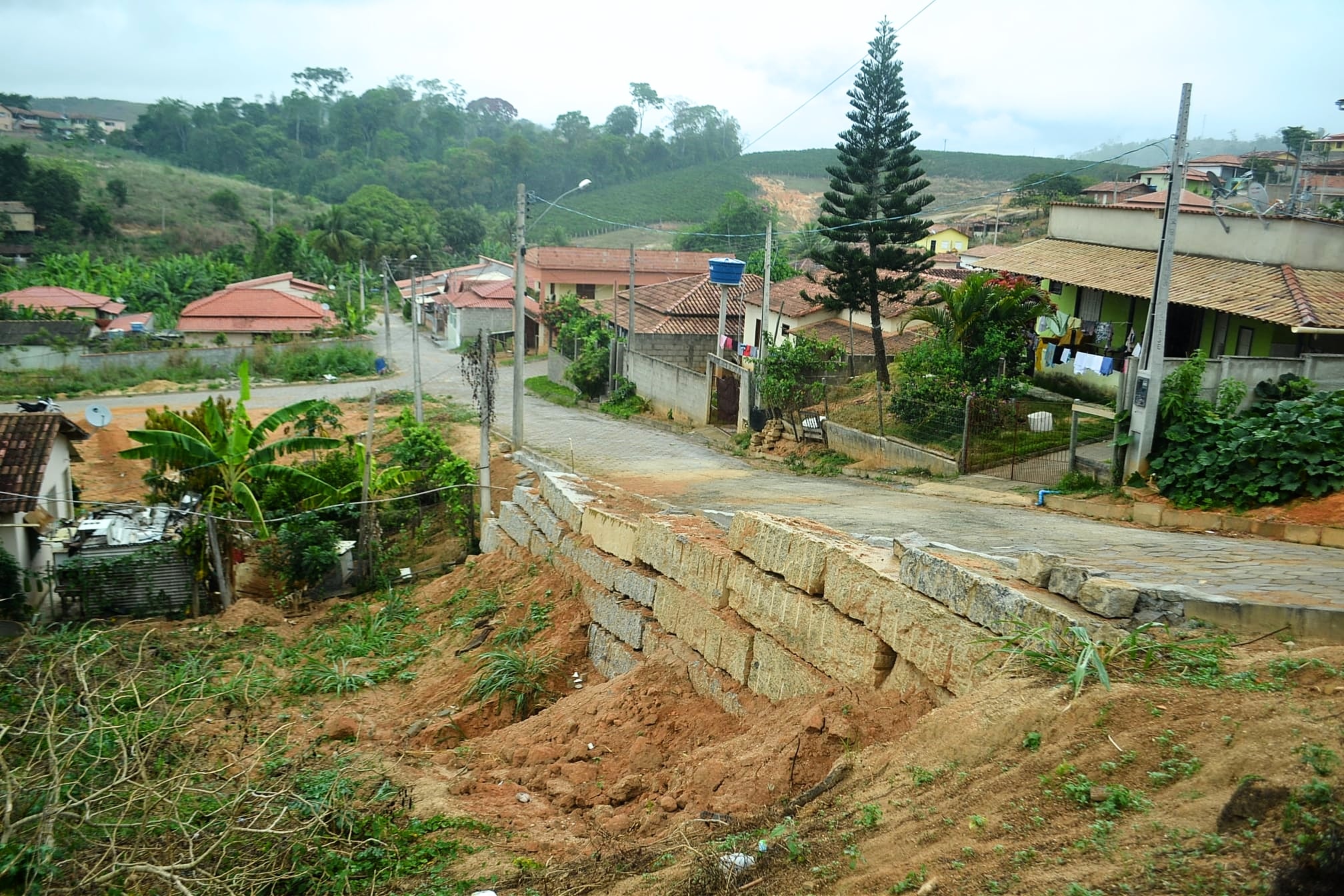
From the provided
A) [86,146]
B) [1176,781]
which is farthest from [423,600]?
[86,146]

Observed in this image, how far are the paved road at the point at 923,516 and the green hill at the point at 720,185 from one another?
5745 centimetres

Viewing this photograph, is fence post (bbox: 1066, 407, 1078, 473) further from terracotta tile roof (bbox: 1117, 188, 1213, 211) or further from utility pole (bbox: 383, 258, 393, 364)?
utility pole (bbox: 383, 258, 393, 364)

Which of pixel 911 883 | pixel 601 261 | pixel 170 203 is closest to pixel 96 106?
pixel 170 203

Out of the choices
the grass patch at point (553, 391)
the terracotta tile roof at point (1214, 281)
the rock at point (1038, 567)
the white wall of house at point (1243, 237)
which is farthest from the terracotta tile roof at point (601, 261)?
the rock at point (1038, 567)

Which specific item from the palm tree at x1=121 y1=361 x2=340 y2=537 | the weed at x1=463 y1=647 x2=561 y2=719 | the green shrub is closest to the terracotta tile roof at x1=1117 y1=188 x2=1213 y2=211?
the green shrub

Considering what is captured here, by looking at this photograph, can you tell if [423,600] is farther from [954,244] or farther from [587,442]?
[954,244]

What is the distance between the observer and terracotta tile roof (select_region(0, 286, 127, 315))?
144 ft

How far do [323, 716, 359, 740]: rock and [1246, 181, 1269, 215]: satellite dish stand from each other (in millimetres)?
15056

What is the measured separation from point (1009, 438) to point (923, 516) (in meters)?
5.03

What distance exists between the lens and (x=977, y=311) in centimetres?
1869

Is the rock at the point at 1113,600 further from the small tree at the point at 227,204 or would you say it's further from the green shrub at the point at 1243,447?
the small tree at the point at 227,204

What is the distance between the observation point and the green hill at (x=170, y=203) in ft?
223

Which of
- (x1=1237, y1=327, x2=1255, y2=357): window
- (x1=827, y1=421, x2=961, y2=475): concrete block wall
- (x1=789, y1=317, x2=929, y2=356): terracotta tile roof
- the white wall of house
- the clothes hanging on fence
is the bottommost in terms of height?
(x1=827, y1=421, x2=961, y2=475): concrete block wall

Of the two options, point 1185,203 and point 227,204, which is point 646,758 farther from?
point 227,204
